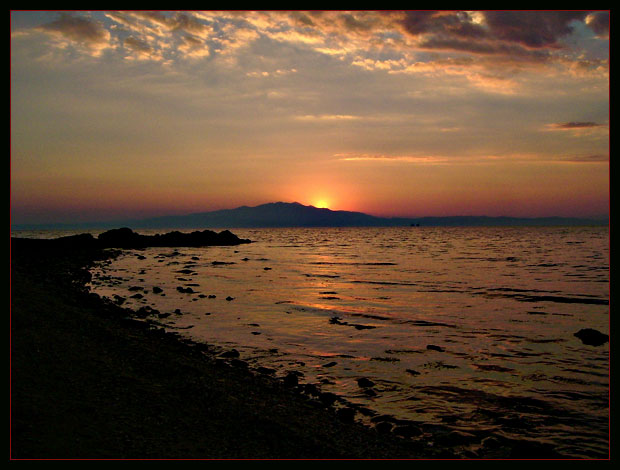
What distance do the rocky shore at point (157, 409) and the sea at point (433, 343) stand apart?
1.43 meters

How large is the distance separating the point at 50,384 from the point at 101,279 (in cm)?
2757

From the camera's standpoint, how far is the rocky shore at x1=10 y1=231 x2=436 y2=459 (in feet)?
23.2

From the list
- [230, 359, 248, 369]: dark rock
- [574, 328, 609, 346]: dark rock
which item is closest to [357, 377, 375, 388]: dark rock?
[230, 359, 248, 369]: dark rock

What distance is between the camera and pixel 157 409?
28.4 ft

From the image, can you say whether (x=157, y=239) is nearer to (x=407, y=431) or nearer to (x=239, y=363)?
(x=239, y=363)

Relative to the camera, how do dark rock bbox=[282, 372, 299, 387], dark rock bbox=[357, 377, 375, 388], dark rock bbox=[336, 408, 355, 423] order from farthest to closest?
dark rock bbox=[357, 377, 375, 388] < dark rock bbox=[282, 372, 299, 387] < dark rock bbox=[336, 408, 355, 423]

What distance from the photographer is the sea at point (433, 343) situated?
31.8 ft

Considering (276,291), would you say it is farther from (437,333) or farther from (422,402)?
(422,402)

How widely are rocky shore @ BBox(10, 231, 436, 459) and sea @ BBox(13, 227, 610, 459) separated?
143 centimetres

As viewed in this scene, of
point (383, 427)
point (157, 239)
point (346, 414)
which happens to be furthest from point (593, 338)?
point (157, 239)

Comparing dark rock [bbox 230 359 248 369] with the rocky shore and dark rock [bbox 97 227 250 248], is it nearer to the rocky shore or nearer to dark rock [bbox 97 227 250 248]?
the rocky shore

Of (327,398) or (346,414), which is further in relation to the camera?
(327,398)

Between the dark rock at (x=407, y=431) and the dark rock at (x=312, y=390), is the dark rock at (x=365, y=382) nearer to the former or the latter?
the dark rock at (x=312, y=390)

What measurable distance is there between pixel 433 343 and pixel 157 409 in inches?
431
